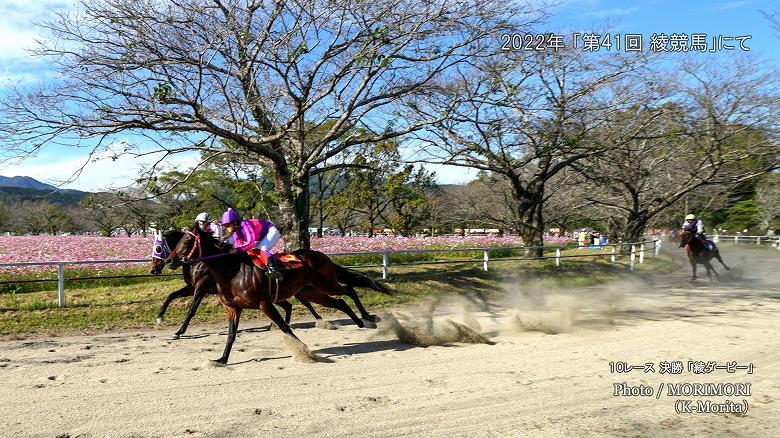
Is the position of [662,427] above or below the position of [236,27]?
below

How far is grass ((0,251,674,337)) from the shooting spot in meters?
10.3

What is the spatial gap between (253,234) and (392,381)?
3124 mm

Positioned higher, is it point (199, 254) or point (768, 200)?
Result: point (768, 200)

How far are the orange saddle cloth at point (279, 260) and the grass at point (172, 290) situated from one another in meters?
3.37

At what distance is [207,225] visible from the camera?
27.9ft

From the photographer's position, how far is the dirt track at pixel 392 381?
4887 mm

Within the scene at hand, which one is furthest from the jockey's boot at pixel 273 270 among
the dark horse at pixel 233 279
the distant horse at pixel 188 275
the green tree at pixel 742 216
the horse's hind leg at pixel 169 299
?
the green tree at pixel 742 216

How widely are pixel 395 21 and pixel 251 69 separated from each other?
3383mm

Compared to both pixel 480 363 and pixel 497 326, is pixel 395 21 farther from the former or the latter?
pixel 480 363

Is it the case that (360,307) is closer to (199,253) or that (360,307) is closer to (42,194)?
(199,253)

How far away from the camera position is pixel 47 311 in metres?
10.7

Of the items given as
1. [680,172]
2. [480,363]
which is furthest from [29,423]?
[680,172]

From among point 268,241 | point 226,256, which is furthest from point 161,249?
point 268,241

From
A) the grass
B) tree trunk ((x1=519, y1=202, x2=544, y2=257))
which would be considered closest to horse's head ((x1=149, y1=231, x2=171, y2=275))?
the grass
